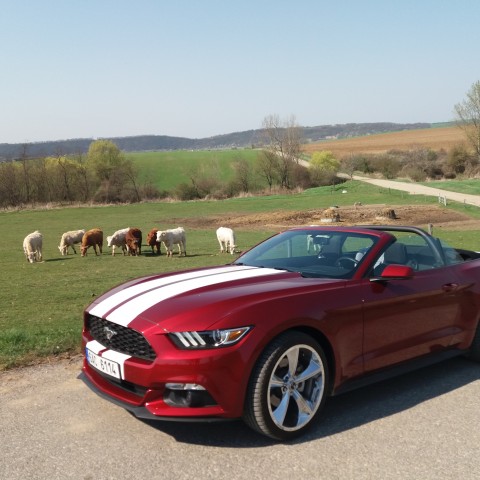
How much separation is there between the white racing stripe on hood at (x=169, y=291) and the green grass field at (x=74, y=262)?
2339 mm

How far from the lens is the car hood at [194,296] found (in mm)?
3951

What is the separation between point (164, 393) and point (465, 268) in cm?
366

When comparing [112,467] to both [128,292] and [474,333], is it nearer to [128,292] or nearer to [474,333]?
[128,292]

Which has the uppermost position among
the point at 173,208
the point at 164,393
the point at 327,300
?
the point at 327,300

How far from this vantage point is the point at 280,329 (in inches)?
159

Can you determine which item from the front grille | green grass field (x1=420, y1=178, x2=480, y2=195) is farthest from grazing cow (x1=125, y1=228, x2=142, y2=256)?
green grass field (x1=420, y1=178, x2=480, y2=195)

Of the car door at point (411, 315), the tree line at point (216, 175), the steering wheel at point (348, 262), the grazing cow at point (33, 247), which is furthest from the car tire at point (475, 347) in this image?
the tree line at point (216, 175)

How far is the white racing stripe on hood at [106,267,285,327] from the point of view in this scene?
420 centimetres

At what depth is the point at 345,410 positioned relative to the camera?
4.64m

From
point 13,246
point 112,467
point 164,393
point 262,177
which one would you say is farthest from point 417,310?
point 262,177

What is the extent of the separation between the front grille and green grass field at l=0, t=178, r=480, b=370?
1.96m

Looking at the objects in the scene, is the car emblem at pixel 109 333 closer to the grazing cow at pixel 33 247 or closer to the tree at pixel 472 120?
the grazing cow at pixel 33 247

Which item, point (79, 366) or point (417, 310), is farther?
point (79, 366)

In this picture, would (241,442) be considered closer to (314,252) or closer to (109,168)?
(314,252)
